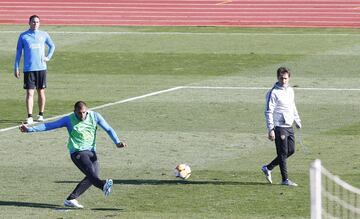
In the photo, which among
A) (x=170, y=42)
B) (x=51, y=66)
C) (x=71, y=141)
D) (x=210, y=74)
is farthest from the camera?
(x=170, y=42)

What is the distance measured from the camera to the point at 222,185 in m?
18.5

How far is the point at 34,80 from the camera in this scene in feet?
83.3

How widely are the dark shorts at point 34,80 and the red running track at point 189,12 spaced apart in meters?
17.9

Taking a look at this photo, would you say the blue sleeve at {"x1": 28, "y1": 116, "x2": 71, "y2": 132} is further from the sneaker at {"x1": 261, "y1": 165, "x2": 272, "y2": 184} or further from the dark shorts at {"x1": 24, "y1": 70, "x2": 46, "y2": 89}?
the dark shorts at {"x1": 24, "y1": 70, "x2": 46, "y2": 89}

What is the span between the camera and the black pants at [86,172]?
17031 mm

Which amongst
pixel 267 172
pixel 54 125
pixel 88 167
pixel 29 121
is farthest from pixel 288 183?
pixel 29 121

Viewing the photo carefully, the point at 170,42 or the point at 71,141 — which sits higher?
the point at 170,42

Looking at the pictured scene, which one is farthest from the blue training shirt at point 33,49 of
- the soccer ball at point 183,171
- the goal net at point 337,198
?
the goal net at point 337,198

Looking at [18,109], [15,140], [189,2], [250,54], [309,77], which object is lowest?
[15,140]

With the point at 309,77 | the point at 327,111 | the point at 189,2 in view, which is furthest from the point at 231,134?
the point at 189,2

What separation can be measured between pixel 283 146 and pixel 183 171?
1616 millimetres

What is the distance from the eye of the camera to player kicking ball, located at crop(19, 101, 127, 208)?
17.1 meters

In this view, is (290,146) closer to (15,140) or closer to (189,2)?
(15,140)

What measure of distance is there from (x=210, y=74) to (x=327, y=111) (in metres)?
6.50
